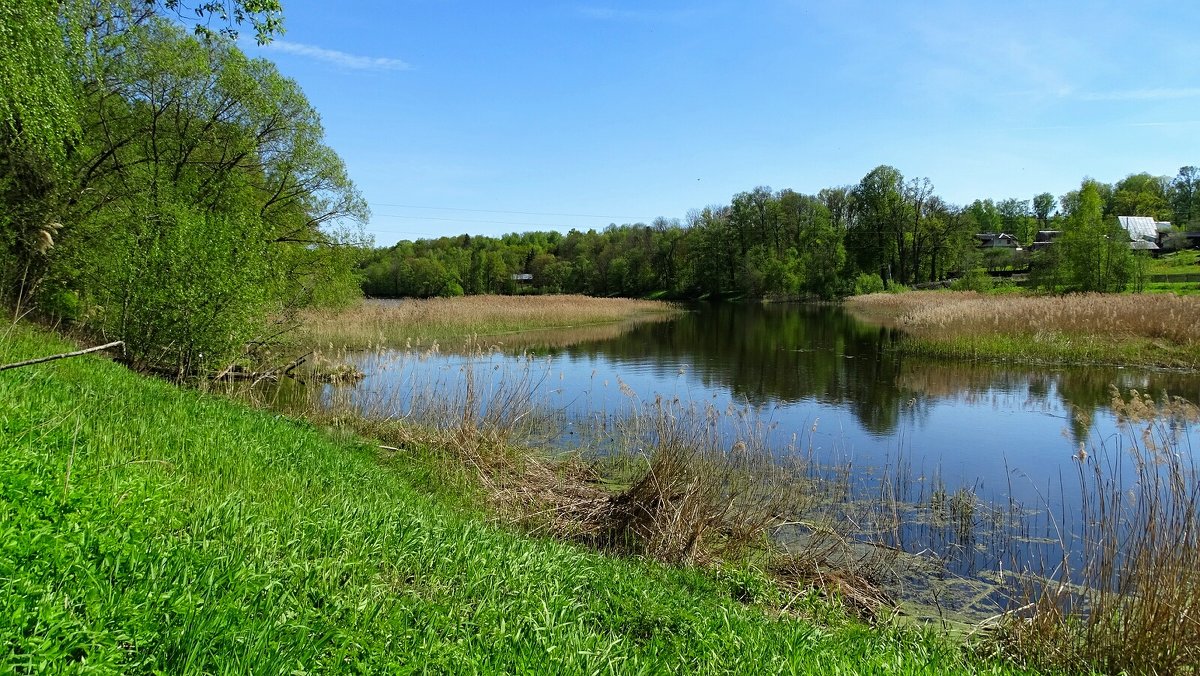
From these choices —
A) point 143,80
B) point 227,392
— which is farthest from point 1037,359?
point 143,80

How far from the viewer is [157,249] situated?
430 inches

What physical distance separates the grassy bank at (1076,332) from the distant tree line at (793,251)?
18.4 meters

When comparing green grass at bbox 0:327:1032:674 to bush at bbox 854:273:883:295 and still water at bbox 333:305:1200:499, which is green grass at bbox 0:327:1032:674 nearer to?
still water at bbox 333:305:1200:499

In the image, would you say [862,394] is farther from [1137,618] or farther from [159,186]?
[159,186]

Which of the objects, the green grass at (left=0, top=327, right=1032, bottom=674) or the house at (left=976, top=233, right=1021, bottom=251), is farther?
the house at (left=976, top=233, right=1021, bottom=251)

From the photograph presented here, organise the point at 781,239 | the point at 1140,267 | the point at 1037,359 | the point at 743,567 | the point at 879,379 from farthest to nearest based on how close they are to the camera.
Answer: the point at 781,239 → the point at 1140,267 → the point at 1037,359 → the point at 879,379 → the point at 743,567

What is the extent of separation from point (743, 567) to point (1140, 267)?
3929cm

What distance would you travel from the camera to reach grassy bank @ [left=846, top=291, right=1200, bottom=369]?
65.1 feet

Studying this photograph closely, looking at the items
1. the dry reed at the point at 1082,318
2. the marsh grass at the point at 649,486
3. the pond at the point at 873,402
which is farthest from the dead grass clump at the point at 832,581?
the dry reed at the point at 1082,318

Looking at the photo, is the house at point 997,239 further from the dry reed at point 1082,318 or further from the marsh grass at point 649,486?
the marsh grass at point 649,486

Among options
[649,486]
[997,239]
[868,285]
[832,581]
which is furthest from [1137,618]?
[997,239]

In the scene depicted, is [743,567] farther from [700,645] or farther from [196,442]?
[196,442]

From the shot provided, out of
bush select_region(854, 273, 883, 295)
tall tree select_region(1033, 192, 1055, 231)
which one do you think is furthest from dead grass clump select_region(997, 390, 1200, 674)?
tall tree select_region(1033, 192, 1055, 231)

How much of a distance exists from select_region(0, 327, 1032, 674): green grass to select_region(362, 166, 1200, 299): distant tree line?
44219 mm
